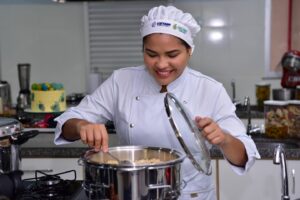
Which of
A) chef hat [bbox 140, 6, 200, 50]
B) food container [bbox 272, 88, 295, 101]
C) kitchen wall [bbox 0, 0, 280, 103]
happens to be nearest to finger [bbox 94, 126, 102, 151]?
chef hat [bbox 140, 6, 200, 50]

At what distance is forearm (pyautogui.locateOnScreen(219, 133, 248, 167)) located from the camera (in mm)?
1225

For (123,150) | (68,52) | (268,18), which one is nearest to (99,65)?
(68,52)

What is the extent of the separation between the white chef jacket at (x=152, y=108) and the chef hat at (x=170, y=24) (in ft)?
0.61

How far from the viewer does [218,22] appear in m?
3.65

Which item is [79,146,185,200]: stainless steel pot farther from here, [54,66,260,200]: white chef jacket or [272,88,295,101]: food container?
[272,88,295,101]: food container

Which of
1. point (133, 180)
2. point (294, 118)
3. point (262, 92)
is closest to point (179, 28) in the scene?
point (133, 180)

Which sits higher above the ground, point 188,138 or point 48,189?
point 188,138

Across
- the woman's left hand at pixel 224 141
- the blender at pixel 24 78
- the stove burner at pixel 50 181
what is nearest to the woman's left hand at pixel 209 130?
the woman's left hand at pixel 224 141

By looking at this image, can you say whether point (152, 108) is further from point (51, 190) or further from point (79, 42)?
point (79, 42)

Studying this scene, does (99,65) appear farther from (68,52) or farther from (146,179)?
(146,179)

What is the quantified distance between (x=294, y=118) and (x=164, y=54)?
1.20 metres

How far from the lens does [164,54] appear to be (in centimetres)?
127

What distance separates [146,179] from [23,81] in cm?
276

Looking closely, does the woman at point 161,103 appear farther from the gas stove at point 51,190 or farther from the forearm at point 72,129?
the gas stove at point 51,190
